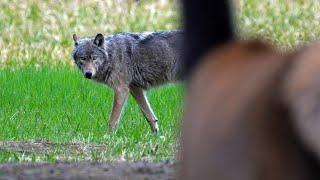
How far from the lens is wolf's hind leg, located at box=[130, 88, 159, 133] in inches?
502

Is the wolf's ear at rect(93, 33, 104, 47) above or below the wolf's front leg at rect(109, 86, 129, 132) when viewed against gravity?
above

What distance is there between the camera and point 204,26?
4.47 meters

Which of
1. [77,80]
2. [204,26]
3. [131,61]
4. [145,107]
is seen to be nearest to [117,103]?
[145,107]

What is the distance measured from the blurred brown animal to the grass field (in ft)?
4.68

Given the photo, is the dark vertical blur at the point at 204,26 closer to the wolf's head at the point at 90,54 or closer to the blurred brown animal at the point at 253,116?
the blurred brown animal at the point at 253,116

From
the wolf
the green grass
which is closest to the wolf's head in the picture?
the wolf

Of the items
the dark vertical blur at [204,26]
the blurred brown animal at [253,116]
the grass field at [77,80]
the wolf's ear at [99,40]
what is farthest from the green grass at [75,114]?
the blurred brown animal at [253,116]

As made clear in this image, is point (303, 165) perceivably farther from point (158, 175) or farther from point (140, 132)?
point (140, 132)

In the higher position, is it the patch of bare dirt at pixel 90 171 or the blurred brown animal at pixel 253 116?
the blurred brown animal at pixel 253 116

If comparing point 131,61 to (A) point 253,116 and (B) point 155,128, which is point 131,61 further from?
(A) point 253,116

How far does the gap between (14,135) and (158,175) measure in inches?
182

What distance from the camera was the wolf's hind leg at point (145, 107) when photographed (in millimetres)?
12754

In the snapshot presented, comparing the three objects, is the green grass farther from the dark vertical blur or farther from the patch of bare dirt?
the dark vertical blur

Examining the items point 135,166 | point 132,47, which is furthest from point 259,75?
point 132,47
